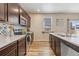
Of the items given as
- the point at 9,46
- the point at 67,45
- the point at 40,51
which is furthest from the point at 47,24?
the point at 9,46

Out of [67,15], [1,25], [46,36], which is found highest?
[67,15]

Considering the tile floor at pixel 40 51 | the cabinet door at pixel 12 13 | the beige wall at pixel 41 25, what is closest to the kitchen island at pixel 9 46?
the cabinet door at pixel 12 13

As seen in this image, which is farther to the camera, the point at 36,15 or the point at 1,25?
the point at 36,15

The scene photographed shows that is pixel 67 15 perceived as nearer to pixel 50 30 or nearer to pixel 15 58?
pixel 50 30

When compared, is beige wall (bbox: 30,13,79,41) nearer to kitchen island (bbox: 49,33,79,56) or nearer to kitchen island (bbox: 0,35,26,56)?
kitchen island (bbox: 49,33,79,56)

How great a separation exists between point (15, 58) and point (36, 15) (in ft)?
32.9

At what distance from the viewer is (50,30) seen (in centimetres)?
1130

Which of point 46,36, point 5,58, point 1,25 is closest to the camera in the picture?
point 5,58

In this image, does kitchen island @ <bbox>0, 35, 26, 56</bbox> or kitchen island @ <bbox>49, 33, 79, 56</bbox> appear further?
kitchen island @ <bbox>49, 33, 79, 56</bbox>

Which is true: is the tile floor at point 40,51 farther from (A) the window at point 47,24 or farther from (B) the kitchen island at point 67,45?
(A) the window at point 47,24

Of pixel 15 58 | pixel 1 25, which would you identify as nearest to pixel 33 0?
pixel 15 58

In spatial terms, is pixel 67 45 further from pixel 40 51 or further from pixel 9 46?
pixel 40 51

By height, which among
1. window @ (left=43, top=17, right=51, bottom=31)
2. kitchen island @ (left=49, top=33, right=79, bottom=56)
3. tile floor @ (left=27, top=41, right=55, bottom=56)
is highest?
window @ (left=43, top=17, right=51, bottom=31)

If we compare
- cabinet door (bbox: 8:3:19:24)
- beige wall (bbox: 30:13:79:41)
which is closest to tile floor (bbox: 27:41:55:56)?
cabinet door (bbox: 8:3:19:24)
